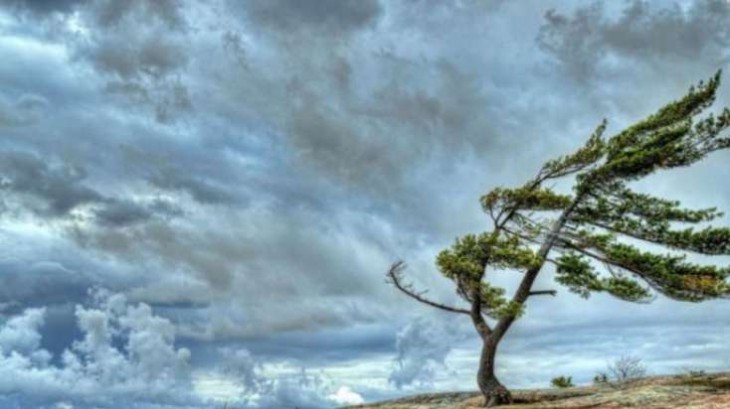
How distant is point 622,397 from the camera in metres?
27.0

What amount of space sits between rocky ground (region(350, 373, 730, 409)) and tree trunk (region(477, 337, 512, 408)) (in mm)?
583

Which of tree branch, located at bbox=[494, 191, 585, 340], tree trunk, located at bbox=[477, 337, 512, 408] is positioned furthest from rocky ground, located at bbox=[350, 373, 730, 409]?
tree branch, located at bbox=[494, 191, 585, 340]

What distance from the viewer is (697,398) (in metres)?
25.0

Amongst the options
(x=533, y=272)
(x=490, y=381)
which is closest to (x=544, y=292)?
(x=533, y=272)

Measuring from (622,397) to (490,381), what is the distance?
6453 mm

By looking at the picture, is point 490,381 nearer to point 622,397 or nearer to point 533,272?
point 533,272

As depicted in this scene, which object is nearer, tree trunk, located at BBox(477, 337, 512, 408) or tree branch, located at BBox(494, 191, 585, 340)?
tree trunk, located at BBox(477, 337, 512, 408)

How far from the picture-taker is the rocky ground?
81.9ft

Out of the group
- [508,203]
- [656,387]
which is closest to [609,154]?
[508,203]

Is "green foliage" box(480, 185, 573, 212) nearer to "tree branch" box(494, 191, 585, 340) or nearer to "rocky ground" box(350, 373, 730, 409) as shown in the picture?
"tree branch" box(494, 191, 585, 340)

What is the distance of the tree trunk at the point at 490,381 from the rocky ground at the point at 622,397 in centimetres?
58

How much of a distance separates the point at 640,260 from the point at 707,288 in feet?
8.98

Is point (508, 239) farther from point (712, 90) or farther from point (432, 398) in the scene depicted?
point (712, 90)

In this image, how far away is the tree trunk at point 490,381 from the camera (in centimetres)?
3175
